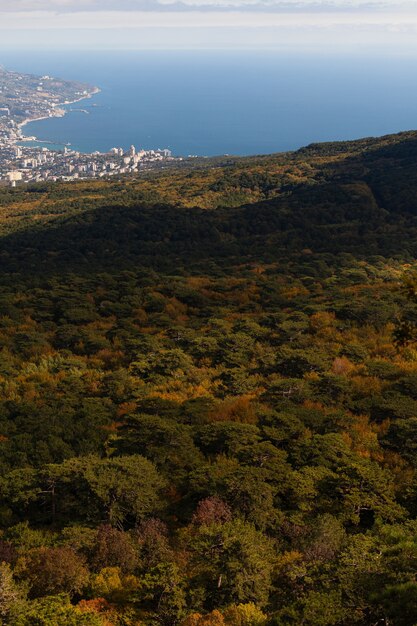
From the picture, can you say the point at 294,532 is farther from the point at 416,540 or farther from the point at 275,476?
the point at 416,540

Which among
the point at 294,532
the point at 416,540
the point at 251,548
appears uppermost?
the point at 416,540

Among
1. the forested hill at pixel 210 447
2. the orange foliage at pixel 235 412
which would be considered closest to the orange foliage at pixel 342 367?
the forested hill at pixel 210 447

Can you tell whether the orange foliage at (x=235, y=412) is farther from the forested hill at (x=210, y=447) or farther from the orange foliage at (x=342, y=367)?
the orange foliage at (x=342, y=367)

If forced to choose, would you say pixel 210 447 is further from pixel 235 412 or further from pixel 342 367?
pixel 342 367

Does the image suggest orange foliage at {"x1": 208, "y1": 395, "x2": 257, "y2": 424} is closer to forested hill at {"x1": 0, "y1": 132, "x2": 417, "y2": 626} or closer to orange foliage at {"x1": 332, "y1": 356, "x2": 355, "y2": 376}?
forested hill at {"x1": 0, "y1": 132, "x2": 417, "y2": 626}

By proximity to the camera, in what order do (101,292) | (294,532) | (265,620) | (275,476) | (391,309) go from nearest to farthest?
(265,620)
(294,532)
(275,476)
(391,309)
(101,292)

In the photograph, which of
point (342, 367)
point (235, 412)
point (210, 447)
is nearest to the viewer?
point (210, 447)

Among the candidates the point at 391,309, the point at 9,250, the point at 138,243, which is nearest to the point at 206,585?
the point at 391,309

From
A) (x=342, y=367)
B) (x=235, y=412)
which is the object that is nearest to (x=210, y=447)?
(x=235, y=412)

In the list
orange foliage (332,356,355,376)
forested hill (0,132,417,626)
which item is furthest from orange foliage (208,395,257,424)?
orange foliage (332,356,355,376)
